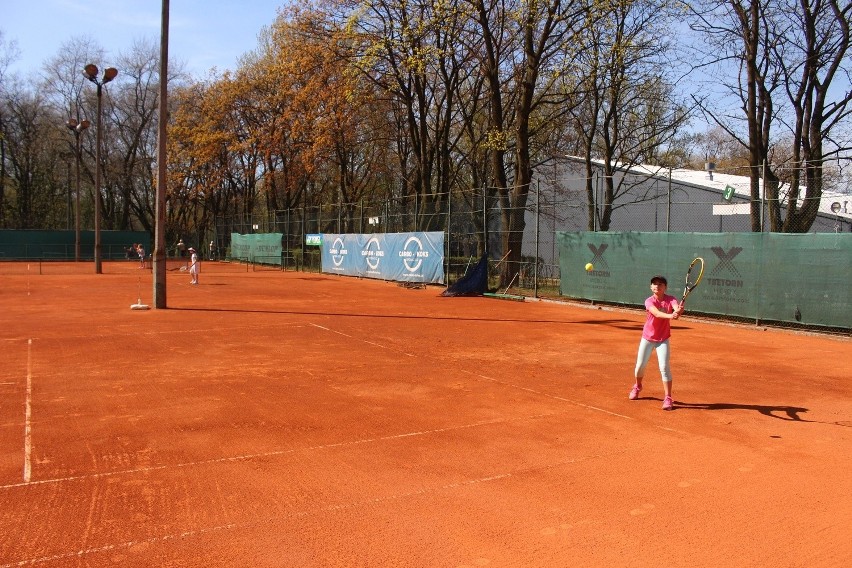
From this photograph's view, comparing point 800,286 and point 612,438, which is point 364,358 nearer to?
point 612,438

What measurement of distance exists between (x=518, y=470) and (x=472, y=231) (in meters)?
21.1

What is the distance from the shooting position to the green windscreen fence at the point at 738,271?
47.2 ft

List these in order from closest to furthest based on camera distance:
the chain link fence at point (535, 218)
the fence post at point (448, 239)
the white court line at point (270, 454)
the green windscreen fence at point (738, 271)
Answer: the white court line at point (270, 454), the green windscreen fence at point (738, 271), the chain link fence at point (535, 218), the fence post at point (448, 239)

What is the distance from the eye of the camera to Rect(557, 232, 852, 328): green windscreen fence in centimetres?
1438

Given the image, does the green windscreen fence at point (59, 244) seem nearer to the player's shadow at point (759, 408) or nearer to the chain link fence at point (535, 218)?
the chain link fence at point (535, 218)

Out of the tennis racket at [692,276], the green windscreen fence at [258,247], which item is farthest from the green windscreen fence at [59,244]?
the tennis racket at [692,276]

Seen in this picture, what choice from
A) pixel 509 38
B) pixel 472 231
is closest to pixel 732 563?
pixel 472 231

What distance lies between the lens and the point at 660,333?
26.2 feet

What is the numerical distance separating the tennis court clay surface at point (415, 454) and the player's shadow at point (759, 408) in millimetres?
46

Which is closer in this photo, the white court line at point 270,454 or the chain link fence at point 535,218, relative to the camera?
the white court line at point 270,454

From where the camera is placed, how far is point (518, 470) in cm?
558

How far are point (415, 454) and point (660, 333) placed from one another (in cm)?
358

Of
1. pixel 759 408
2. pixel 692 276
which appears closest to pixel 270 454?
pixel 759 408

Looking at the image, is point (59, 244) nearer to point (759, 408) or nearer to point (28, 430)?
point (28, 430)
